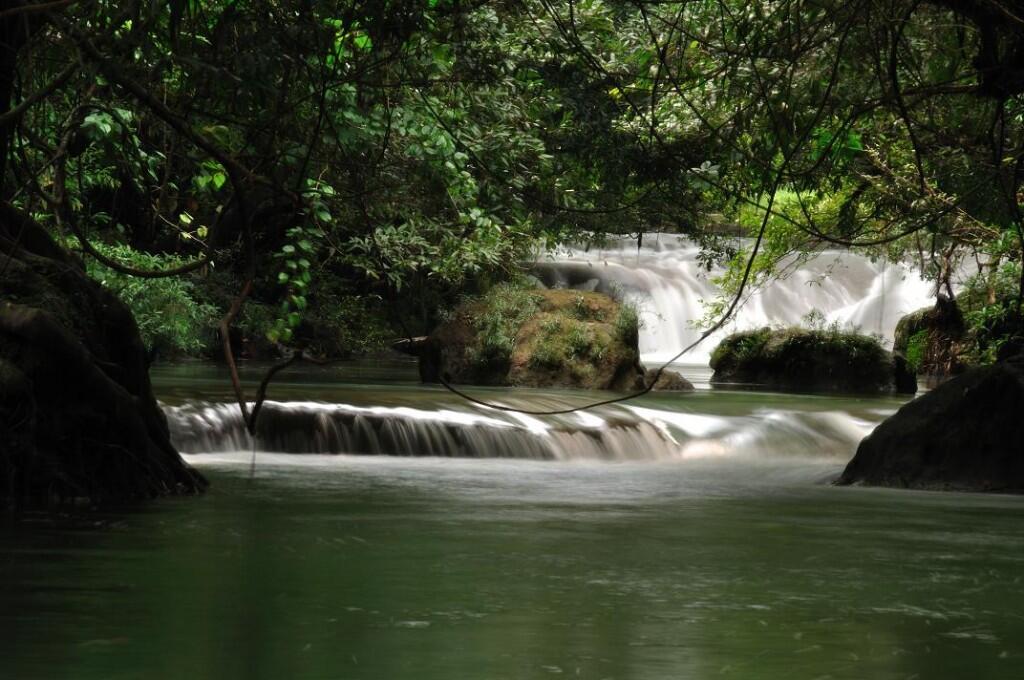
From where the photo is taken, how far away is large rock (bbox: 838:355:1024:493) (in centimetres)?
1012

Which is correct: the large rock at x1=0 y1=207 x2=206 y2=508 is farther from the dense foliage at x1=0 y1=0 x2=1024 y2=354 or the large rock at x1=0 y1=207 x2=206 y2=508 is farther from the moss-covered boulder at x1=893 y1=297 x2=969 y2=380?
the moss-covered boulder at x1=893 y1=297 x2=969 y2=380

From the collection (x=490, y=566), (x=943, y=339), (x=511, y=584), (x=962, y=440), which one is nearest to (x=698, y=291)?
(x=943, y=339)

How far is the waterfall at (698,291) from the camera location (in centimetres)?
2752

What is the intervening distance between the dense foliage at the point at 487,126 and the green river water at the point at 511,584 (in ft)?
3.72

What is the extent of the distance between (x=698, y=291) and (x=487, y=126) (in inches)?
624

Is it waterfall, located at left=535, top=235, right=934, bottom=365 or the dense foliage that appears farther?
waterfall, located at left=535, top=235, right=934, bottom=365

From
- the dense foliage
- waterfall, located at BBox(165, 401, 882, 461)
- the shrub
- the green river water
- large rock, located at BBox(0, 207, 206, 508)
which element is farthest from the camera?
the shrub

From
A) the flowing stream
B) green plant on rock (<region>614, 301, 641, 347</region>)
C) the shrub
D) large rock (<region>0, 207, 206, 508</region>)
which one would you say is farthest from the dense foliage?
green plant on rock (<region>614, 301, 641, 347</region>)

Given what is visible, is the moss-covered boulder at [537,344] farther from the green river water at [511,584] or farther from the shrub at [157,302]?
the green river water at [511,584]

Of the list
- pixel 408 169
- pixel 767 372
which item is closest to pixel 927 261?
pixel 767 372

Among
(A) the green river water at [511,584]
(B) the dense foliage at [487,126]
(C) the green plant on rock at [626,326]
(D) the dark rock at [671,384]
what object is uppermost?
(B) the dense foliage at [487,126]

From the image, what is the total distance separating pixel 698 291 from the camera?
28406 mm

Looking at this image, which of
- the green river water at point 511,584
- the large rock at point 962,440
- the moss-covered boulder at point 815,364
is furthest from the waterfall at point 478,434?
the moss-covered boulder at point 815,364

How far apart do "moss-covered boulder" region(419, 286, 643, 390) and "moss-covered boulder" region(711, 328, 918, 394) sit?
2.67m
